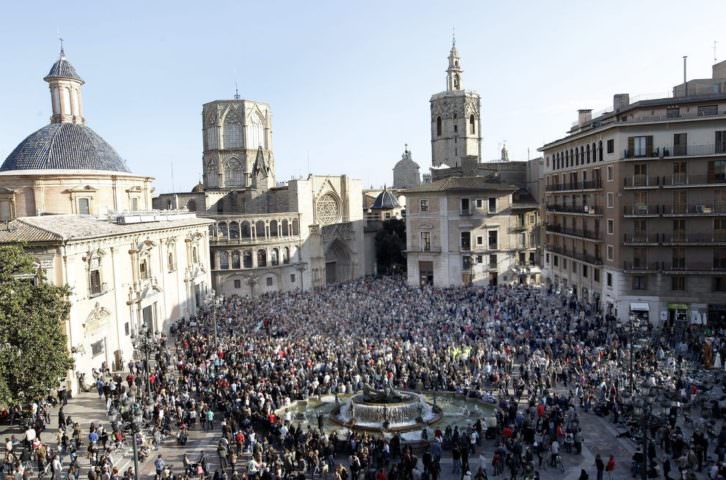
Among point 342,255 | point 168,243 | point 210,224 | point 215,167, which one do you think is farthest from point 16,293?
point 215,167

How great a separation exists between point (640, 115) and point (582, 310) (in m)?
12.4

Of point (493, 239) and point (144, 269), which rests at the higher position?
point (493, 239)

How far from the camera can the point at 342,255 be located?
6372 cm

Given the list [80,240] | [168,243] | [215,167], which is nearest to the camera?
[80,240]

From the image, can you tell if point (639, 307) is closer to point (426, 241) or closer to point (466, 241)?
point (466, 241)

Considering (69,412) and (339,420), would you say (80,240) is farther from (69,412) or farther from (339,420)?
(339,420)

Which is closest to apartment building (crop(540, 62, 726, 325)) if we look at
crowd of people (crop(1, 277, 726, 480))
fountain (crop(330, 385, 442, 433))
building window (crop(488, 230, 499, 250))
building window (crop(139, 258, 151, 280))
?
crowd of people (crop(1, 277, 726, 480))

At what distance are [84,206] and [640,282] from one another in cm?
3505

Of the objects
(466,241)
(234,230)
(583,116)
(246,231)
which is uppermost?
(583,116)

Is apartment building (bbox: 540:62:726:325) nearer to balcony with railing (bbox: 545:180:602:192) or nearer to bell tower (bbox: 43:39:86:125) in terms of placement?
balcony with railing (bbox: 545:180:602:192)

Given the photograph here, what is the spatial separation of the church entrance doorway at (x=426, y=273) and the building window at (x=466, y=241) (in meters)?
3.33

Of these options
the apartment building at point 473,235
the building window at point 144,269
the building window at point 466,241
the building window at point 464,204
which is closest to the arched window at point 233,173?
the apartment building at point 473,235

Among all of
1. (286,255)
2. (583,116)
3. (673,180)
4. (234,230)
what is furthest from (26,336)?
Answer: (583,116)

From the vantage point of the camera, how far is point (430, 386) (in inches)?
979
